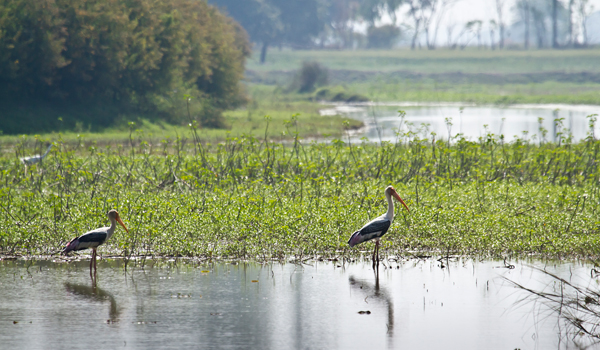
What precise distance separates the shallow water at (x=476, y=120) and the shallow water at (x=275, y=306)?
57.8 feet

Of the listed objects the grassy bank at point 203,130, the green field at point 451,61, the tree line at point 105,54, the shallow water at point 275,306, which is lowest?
the shallow water at point 275,306

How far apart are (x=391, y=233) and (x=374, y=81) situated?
82812 millimetres

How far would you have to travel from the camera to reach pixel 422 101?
70.4 metres

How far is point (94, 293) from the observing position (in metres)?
9.97

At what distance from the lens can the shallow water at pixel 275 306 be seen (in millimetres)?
8219

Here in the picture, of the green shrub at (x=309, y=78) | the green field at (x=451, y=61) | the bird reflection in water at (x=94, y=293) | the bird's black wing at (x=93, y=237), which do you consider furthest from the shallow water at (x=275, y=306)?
the green field at (x=451, y=61)

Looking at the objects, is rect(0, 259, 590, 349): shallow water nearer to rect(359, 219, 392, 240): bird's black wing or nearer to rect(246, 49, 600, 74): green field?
rect(359, 219, 392, 240): bird's black wing

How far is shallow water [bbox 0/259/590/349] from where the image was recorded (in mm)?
8219

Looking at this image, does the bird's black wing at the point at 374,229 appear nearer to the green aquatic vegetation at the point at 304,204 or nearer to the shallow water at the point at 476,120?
the green aquatic vegetation at the point at 304,204

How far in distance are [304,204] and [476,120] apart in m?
33.8

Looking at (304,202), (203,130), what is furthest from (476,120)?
(304,202)

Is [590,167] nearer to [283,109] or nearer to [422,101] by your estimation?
[283,109]

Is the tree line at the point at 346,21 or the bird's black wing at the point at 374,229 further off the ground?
the tree line at the point at 346,21

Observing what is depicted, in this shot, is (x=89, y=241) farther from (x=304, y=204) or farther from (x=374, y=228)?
(x=304, y=204)
